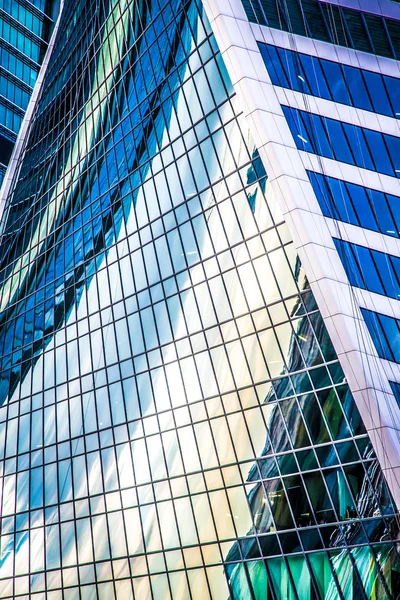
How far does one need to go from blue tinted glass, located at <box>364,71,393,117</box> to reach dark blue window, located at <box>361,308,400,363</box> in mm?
11944

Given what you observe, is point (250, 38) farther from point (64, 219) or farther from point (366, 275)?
point (64, 219)

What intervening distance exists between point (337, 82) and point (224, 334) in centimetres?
1534

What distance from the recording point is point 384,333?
3023 cm

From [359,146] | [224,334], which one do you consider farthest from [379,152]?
[224,334]

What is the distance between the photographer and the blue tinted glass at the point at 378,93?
35031mm

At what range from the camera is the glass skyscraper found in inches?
1169

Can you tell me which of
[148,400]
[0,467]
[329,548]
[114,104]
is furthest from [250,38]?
[0,467]

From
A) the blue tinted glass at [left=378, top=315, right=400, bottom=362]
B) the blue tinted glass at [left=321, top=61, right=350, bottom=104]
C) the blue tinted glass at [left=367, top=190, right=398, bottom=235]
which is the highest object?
the blue tinted glass at [left=321, top=61, right=350, bottom=104]

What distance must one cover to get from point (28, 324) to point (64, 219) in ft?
31.0

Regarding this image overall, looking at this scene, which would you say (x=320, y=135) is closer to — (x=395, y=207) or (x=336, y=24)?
(x=395, y=207)

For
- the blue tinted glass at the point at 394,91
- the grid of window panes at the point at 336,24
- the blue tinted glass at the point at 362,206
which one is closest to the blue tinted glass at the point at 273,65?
the grid of window panes at the point at 336,24

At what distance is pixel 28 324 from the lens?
5438 centimetres

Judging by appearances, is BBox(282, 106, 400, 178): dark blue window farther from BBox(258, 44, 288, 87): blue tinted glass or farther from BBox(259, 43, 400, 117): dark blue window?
BBox(258, 44, 288, 87): blue tinted glass

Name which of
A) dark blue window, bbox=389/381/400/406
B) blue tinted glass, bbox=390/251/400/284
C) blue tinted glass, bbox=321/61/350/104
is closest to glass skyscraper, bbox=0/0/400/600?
dark blue window, bbox=389/381/400/406
